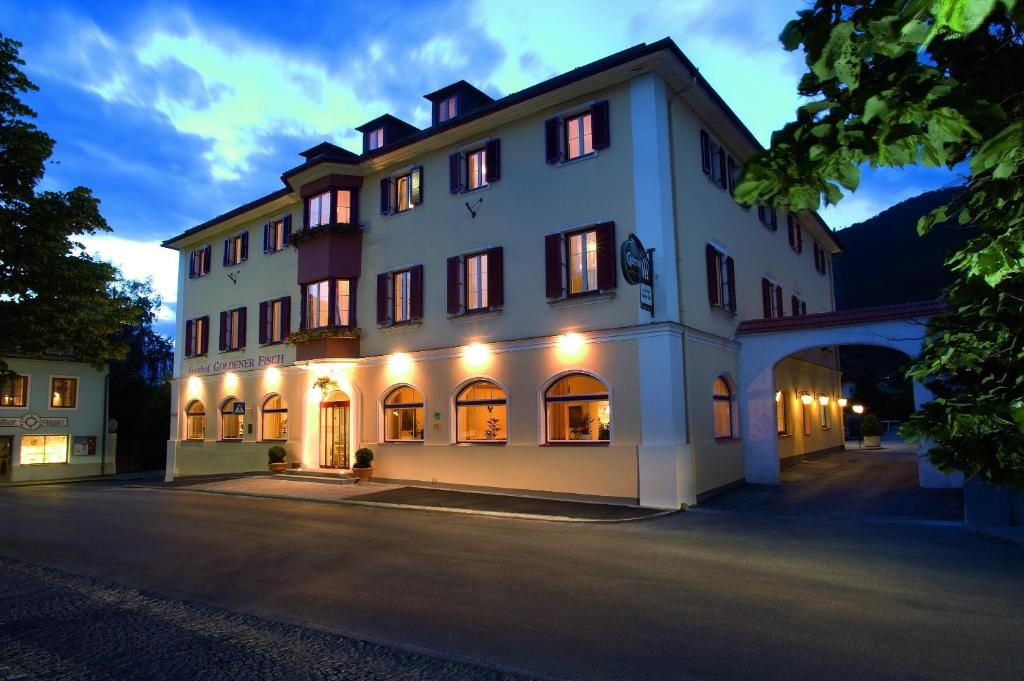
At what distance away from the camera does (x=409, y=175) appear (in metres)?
20.5

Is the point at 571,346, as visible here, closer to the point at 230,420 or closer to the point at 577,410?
the point at 577,410

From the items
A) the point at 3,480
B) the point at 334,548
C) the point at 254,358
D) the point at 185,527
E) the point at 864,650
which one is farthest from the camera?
the point at 3,480

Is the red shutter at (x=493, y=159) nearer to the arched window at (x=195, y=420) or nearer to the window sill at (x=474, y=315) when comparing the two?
the window sill at (x=474, y=315)

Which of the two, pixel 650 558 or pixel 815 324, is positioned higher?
pixel 815 324

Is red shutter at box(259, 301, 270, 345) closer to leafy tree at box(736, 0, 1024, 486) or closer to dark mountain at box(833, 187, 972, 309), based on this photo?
leafy tree at box(736, 0, 1024, 486)

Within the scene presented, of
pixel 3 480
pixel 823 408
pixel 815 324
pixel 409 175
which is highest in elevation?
pixel 409 175

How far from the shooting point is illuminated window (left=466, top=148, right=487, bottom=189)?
18.8m

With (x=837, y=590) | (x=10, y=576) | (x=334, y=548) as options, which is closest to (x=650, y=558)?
(x=837, y=590)

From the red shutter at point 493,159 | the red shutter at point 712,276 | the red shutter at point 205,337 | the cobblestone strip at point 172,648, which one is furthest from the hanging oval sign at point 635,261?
the red shutter at point 205,337

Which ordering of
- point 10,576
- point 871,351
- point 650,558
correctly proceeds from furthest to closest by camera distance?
1. point 871,351
2. point 650,558
3. point 10,576

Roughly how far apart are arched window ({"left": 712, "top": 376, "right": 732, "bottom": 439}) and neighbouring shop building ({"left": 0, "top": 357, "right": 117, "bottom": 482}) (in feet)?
115

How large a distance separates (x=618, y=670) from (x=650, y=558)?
4450 millimetres

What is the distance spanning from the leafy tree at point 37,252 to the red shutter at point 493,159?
9304 millimetres

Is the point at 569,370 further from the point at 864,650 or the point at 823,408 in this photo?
the point at 823,408
